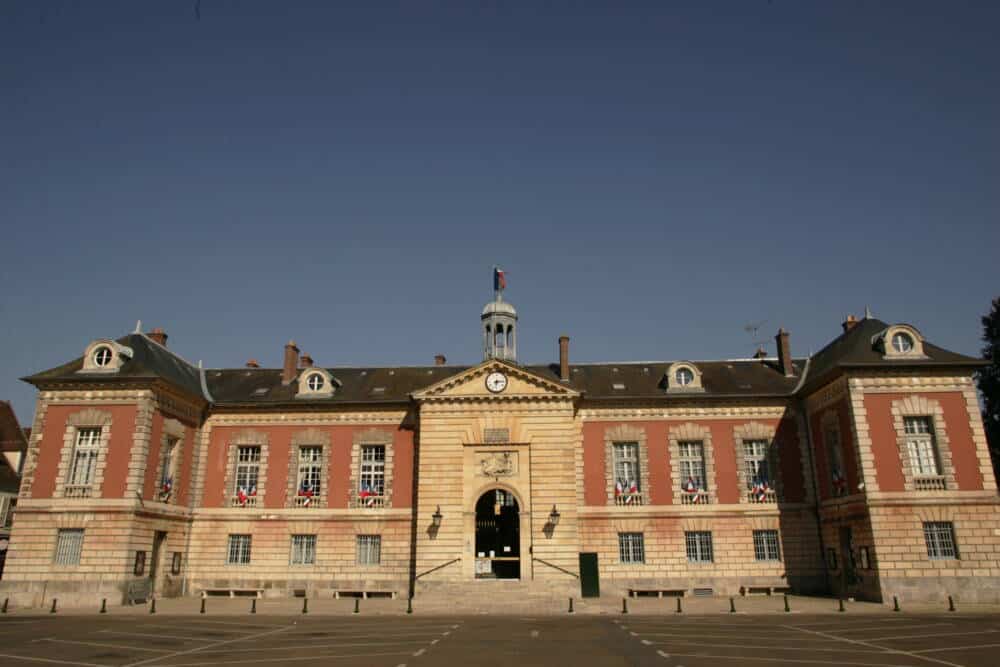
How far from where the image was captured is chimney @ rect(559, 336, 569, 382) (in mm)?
32188

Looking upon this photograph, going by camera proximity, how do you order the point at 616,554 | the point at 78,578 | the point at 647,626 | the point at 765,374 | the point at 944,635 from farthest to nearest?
the point at 765,374
the point at 616,554
the point at 78,578
the point at 647,626
the point at 944,635

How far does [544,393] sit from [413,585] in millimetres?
9122

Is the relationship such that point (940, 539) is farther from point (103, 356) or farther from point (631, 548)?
point (103, 356)

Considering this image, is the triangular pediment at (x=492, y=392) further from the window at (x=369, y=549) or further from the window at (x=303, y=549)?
the window at (x=303, y=549)

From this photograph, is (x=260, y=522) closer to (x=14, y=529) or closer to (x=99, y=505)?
(x=99, y=505)

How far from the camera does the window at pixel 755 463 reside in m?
29.2

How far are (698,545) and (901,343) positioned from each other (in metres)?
10.8

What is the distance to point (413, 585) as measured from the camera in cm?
2791

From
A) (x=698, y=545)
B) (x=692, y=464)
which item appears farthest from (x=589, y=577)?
(x=692, y=464)

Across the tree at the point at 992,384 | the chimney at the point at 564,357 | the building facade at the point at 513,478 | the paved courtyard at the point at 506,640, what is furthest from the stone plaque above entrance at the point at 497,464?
the tree at the point at 992,384

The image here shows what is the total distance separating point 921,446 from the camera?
25.1 m

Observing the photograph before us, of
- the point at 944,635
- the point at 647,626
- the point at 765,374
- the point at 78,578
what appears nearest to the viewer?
the point at 944,635

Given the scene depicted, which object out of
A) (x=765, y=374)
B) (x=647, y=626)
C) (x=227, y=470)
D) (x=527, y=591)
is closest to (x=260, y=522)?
(x=227, y=470)

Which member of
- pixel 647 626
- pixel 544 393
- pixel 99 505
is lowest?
pixel 647 626
